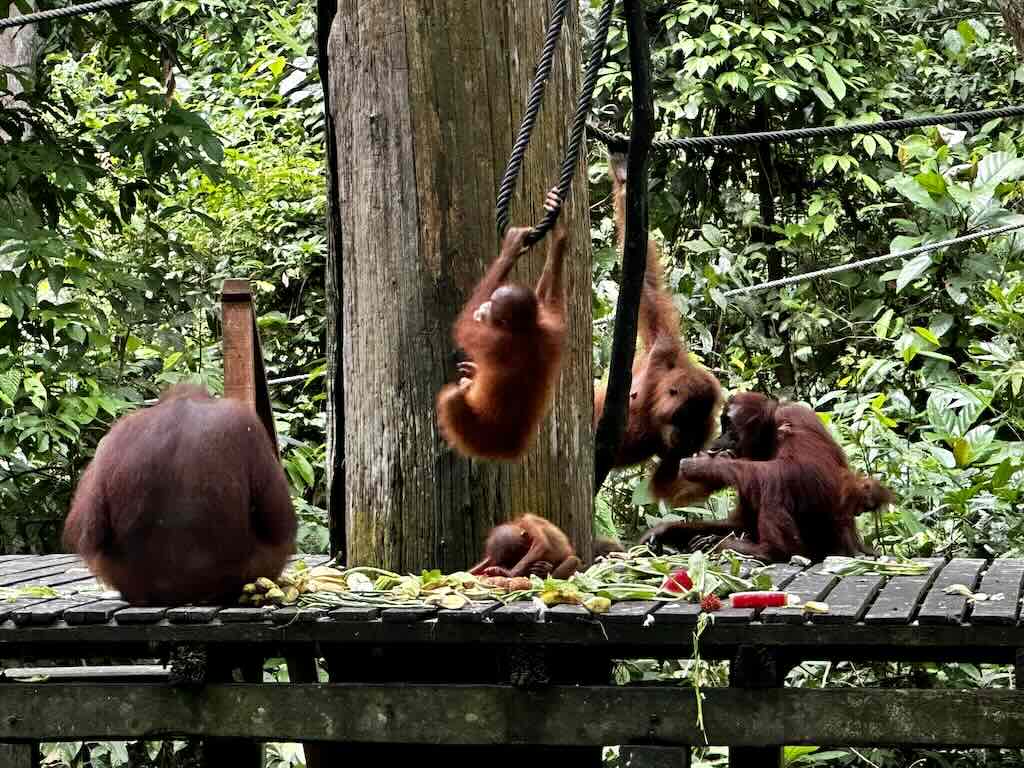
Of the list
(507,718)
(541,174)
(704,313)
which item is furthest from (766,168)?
(507,718)

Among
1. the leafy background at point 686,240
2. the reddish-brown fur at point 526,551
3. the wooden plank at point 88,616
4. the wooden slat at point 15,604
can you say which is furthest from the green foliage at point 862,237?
the wooden plank at point 88,616

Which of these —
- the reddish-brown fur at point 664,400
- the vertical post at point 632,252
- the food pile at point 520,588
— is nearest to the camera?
the food pile at point 520,588

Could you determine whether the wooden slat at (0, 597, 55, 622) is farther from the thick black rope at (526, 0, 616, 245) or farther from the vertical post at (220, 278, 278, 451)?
the thick black rope at (526, 0, 616, 245)

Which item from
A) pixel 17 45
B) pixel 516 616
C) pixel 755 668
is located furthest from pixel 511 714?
pixel 17 45

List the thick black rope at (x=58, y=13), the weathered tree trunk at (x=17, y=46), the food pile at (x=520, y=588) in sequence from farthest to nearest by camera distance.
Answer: the weathered tree trunk at (x=17, y=46) < the thick black rope at (x=58, y=13) < the food pile at (x=520, y=588)

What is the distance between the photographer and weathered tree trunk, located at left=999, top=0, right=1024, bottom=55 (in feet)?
9.67

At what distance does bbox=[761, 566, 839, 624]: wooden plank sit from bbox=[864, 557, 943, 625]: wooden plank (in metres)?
0.12

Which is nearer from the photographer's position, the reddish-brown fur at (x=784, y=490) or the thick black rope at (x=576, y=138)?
the thick black rope at (x=576, y=138)

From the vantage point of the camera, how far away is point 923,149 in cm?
655

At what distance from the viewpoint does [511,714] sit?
2.80m

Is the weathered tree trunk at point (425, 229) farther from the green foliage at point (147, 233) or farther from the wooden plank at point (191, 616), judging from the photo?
the green foliage at point (147, 233)

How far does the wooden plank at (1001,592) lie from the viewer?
2.59m

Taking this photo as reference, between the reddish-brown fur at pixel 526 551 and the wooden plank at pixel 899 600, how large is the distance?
762 mm

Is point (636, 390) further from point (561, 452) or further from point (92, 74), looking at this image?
point (92, 74)
